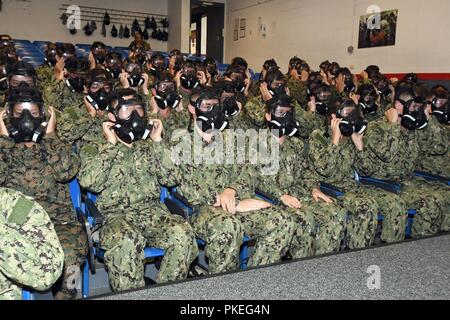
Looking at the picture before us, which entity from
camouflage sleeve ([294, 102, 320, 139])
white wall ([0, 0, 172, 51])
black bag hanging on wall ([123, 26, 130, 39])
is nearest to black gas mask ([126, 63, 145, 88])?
camouflage sleeve ([294, 102, 320, 139])

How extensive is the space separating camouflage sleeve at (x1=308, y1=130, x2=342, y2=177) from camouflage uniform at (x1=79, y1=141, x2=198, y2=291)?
1193mm

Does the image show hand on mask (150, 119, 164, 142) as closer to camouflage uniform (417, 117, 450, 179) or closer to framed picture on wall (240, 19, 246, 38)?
camouflage uniform (417, 117, 450, 179)

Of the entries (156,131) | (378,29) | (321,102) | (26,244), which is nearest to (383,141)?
(321,102)

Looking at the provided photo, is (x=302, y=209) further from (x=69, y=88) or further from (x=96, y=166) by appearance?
(x=69, y=88)

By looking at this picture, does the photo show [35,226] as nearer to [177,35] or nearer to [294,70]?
[294,70]

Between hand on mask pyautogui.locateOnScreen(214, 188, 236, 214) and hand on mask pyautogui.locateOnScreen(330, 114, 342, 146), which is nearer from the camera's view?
hand on mask pyautogui.locateOnScreen(214, 188, 236, 214)

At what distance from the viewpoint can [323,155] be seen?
3223 mm

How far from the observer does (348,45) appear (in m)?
8.70

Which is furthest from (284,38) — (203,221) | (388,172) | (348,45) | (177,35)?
(203,221)

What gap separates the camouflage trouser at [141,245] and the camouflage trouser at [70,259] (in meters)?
0.11

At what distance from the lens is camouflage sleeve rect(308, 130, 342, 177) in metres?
3.21

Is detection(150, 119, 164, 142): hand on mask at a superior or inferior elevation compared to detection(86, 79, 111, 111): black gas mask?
inferior

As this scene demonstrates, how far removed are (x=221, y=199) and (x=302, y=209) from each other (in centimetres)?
55
